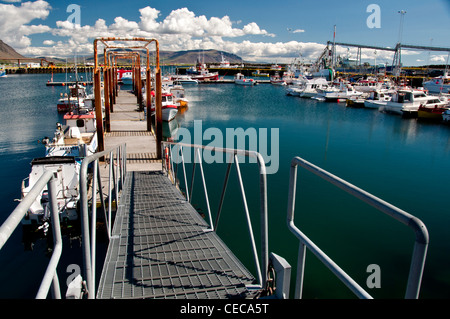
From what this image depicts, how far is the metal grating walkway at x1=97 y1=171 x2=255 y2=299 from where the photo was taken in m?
3.07

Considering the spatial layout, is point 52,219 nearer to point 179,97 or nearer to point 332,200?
point 332,200

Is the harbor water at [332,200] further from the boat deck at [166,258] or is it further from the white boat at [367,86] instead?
the white boat at [367,86]

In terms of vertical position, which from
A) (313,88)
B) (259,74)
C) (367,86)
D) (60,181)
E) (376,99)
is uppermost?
(259,74)

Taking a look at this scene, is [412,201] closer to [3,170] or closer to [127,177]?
[127,177]

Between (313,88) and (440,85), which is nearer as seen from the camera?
(313,88)

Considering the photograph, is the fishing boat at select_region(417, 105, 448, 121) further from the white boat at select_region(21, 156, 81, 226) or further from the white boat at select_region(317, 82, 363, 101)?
the white boat at select_region(21, 156, 81, 226)

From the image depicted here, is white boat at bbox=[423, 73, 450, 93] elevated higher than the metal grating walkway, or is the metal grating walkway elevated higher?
white boat at bbox=[423, 73, 450, 93]

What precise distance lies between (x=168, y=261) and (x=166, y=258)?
0.09 m

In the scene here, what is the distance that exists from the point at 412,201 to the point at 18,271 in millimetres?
14097

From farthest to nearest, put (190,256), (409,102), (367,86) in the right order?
(367,86)
(409,102)
(190,256)

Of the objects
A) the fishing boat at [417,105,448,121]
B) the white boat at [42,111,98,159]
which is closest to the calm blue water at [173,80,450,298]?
the white boat at [42,111,98,159]

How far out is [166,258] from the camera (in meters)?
3.74

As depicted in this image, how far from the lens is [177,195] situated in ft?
22.8

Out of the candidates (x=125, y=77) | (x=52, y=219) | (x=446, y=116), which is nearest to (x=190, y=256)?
(x=52, y=219)
